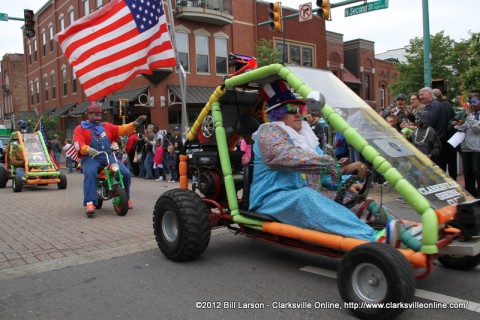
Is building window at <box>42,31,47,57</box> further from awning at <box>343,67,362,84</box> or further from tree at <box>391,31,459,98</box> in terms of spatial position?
tree at <box>391,31,459,98</box>

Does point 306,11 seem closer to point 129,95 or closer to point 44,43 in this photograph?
point 129,95

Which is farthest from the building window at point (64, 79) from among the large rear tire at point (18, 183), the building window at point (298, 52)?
the large rear tire at point (18, 183)

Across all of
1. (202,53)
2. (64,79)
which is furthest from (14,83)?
(202,53)

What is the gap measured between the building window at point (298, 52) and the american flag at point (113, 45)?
1966 cm

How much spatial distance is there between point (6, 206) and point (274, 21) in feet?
32.8

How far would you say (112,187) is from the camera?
7727mm

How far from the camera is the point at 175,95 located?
73.6 feet

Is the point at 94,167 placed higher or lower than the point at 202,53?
lower

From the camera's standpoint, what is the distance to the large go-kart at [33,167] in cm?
1182

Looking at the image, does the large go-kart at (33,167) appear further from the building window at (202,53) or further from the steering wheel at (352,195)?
the building window at (202,53)

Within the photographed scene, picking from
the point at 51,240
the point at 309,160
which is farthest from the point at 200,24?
the point at 309,160

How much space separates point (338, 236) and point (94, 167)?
542 centimetres

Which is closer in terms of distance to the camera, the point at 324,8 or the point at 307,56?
the point at 324,8

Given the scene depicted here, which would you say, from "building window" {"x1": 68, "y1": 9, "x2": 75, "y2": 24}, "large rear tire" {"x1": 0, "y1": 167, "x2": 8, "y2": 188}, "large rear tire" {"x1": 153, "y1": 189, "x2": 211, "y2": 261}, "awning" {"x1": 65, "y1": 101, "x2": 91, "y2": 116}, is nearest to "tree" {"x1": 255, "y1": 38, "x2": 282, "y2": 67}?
"awning" {"x1": 65, "y1": 101, "x2": 91, "y2": 116}
